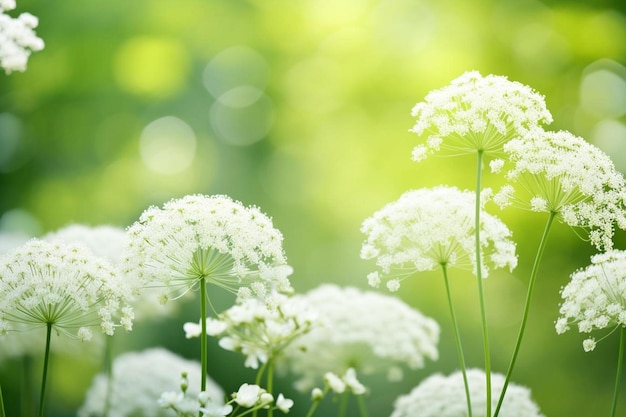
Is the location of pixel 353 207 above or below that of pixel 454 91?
above

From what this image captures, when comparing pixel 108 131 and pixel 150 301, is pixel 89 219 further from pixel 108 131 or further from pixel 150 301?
pixel 150 301

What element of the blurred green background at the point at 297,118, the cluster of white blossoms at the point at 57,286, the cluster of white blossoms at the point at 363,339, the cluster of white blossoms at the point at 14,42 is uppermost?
the blurred green background at the point at 297,118

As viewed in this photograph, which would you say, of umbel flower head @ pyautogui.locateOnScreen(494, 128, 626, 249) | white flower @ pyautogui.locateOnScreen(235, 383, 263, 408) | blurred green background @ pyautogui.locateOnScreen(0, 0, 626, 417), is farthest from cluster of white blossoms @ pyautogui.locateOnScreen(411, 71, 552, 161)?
blurred green background @ pyautogui.locateOnScreen(0, 0, 626, 417)

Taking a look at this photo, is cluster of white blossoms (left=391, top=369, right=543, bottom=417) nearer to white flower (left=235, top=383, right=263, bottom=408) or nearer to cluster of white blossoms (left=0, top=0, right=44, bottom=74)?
white flower (left=235, top=383, right=263, bottom=408)

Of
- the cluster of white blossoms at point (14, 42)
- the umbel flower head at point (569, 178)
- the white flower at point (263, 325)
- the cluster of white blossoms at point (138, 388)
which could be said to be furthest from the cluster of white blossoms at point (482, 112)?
the cluster of white blossoms at point (138, 388)

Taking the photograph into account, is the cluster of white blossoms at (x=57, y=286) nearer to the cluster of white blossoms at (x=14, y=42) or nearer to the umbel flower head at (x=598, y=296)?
the cluster of white blossoms at (x=14, y=42)

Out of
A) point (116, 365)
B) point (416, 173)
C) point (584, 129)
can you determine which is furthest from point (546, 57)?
point (116, 365)
